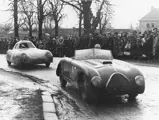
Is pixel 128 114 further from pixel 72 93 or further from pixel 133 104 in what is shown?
pixel 72 93

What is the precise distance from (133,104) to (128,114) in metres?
0.98

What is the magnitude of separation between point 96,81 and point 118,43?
11.8 metres

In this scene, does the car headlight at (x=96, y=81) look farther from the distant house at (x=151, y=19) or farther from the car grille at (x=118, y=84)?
the distant house at (x=151, y=19)

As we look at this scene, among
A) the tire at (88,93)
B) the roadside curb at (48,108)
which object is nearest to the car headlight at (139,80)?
the tire at (88,93)

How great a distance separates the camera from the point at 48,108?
6.82 metres

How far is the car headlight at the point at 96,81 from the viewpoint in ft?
23.9

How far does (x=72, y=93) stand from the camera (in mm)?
8922

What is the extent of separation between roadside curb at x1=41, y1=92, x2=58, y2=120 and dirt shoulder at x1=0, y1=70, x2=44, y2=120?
10 cm

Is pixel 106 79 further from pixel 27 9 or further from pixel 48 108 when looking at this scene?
pixel 27 9

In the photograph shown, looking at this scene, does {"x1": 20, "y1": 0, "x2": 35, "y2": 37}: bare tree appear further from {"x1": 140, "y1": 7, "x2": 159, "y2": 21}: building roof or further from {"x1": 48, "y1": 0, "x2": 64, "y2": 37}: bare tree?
{"x1": 140, "y1": 7, "x2": 159, "y2": 21}: building roof

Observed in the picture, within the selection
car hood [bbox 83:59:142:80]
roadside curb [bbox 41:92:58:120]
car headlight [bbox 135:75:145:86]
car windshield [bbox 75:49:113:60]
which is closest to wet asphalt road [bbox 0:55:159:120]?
roadside curb [bbox 41:92:58:120]

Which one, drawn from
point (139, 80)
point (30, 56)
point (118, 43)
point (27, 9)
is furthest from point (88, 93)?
point (27, 9)

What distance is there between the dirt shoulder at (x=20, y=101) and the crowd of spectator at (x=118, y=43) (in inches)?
352

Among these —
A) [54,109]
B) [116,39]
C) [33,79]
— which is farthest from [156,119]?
[116,39]
